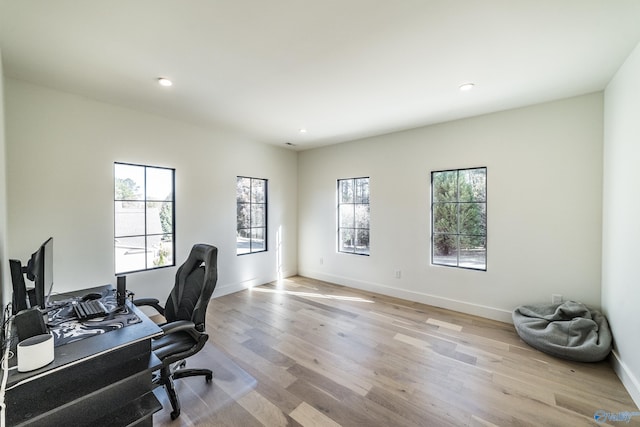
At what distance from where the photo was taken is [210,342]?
112 inches

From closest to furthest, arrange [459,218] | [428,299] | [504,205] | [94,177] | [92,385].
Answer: [92,385], [94,177], [504,205], [459,218], [428,299]

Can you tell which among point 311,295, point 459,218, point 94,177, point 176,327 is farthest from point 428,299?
point 94,177

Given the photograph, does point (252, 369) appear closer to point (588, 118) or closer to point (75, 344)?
point (75, 344)

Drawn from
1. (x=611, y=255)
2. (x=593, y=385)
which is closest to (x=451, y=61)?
(x=611, y=255)

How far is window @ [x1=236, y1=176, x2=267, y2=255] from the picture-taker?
469cm

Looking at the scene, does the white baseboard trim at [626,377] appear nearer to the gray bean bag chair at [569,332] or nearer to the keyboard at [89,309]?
the gray bean bag chair at [569,332]

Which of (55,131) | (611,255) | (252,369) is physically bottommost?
(252,369)

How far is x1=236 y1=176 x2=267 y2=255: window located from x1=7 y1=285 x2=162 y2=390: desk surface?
3.08 meters

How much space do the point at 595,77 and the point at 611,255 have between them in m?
1.68

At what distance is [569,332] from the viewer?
8.43 feet

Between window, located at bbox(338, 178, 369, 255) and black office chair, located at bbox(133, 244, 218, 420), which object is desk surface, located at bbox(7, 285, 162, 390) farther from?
window, located at bbox(338, 178, 369, 255)

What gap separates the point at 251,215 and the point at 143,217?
174cm

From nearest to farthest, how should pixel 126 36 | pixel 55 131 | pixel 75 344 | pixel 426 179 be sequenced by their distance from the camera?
pixel 75 344, pixel 126 36, pixel 55 131, pixel 426 179

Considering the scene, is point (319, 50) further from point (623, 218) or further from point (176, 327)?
point (623, 218)
